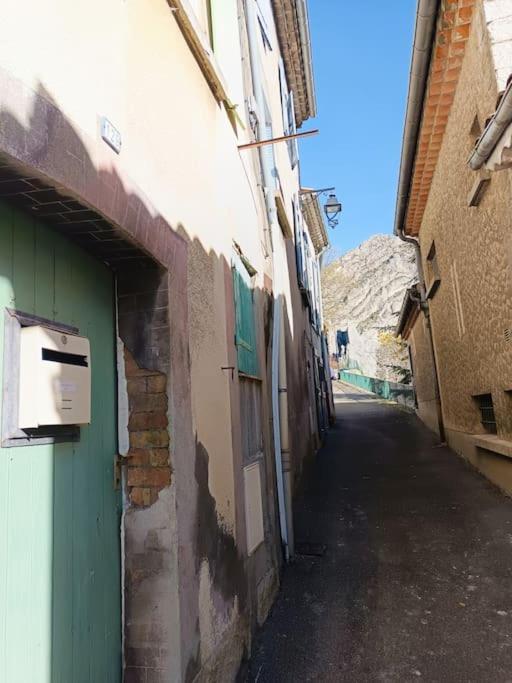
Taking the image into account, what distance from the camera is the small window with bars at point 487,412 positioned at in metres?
6.98

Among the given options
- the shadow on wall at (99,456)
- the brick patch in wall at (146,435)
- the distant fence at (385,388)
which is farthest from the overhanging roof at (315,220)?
the brick patch in wall at (146,435)

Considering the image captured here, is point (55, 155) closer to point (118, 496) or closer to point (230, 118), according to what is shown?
point (118, 496)

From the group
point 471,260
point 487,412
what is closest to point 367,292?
point 487,412

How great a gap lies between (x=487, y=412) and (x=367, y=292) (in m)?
41.0

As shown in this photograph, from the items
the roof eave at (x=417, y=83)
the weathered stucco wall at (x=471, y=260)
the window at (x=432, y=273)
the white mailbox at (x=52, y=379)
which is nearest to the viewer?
the white mailbox at (x=52, y=379)

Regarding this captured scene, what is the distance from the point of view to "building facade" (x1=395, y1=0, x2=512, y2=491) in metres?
4.97

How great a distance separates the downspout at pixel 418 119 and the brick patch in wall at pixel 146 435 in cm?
535

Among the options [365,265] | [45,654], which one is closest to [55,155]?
[45,654]

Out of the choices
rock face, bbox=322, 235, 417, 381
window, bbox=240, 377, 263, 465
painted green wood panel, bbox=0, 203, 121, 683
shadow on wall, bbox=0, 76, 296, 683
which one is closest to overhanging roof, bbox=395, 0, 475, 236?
window, bbox=240, 377, 263, 465

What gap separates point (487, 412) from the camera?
23.6 feet

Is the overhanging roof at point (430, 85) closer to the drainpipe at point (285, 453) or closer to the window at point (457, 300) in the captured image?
the window at point (457, 300)

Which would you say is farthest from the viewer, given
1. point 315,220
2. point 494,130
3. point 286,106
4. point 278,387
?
point 315,220

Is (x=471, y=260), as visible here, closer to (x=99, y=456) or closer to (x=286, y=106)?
(x=286, y=106)

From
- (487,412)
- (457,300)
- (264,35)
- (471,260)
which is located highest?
(264,35)
